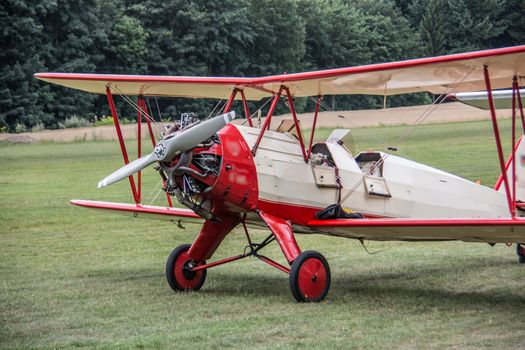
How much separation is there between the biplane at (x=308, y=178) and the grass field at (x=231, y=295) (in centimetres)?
56

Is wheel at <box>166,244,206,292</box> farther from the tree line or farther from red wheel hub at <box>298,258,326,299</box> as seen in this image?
the tree line

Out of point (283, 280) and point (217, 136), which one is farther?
point (283, 280)

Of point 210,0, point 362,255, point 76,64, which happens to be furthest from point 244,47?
point 362,255

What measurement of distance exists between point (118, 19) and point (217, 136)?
158 feet

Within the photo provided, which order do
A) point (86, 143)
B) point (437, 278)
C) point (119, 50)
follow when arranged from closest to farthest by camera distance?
point (437, 278)
point (86, 143)
point (119, 50)

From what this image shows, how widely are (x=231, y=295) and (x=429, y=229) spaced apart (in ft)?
7.44

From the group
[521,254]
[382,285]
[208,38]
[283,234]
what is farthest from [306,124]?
[283,234]

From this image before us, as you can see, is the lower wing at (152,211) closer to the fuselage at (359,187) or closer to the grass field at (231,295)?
the grass field at (231,295)

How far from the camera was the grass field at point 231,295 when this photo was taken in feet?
26.9

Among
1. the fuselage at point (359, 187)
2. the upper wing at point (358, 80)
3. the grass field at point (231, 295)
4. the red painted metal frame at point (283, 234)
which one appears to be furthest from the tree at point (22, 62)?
the red painted metal frame at point (283, 234)

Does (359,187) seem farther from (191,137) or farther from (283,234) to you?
(191,137)

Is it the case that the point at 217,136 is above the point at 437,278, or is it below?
above

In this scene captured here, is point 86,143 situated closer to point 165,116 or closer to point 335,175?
point 165,116

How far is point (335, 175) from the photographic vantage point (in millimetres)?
10859
